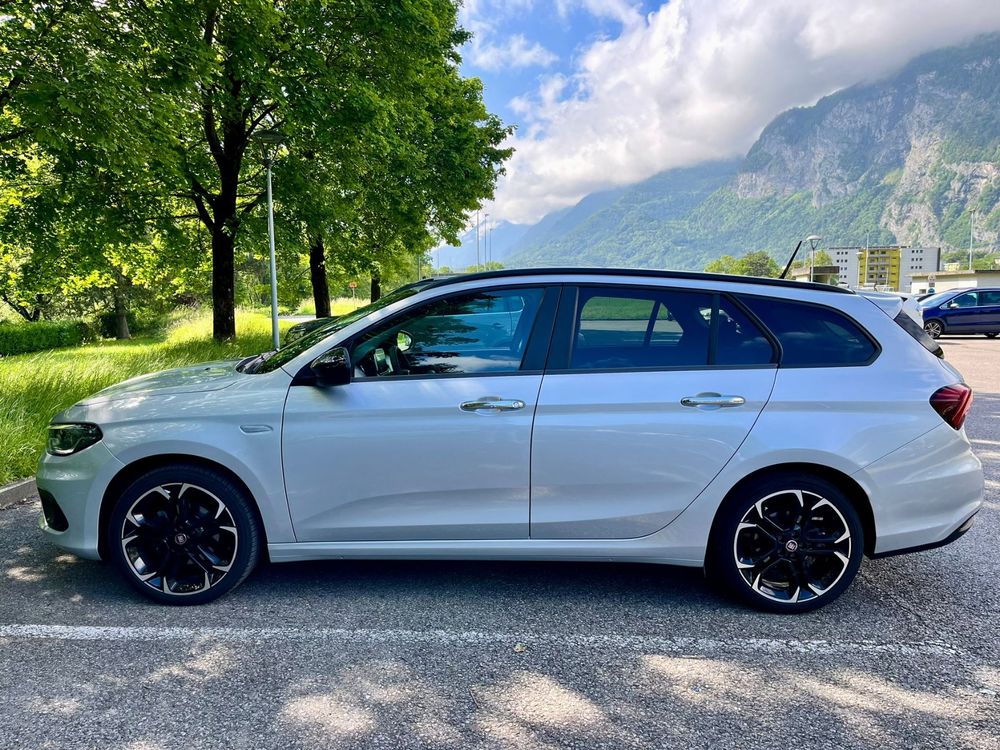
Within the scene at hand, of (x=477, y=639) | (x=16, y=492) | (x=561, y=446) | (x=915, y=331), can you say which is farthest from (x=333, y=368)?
(x=16, y=492)

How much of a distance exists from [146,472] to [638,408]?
99.7 inches

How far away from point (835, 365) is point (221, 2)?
406 inches

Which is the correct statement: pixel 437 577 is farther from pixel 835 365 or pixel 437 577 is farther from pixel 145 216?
pixel 145 216

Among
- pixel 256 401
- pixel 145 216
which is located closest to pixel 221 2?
pixel 145 216

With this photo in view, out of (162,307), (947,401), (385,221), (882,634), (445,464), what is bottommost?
(882,634)

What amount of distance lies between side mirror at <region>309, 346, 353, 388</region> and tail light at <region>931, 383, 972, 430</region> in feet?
9.54

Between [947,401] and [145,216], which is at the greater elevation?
[145,216]

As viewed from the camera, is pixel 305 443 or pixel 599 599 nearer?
pixel 305 443

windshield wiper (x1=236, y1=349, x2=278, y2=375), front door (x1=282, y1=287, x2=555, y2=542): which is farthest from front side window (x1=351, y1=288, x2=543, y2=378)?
windshield wiper (x1=236, y1=349, x2=278, y2=375)

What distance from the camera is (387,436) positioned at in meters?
3.07

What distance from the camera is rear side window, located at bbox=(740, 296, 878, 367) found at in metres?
3.16

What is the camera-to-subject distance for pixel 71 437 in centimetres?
328

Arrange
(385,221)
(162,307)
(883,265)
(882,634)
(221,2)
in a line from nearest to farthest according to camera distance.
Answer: (882,634) < (221,2) < (385,221) < (162,307) < (883,265)

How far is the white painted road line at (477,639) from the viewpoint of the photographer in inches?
112
